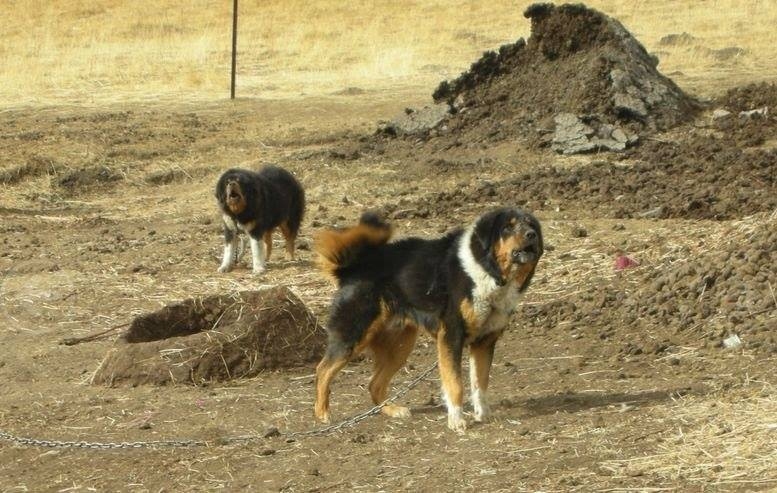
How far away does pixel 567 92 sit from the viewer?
20250mm

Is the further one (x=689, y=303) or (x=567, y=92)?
(x=567, y=92)

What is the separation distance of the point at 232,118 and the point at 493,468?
1911 cm

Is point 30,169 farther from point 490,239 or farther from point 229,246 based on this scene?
point 490,239

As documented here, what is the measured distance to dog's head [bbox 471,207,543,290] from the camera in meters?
8.41

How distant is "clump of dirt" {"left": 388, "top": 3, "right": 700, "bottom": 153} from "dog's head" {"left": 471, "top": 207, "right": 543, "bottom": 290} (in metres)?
10.5

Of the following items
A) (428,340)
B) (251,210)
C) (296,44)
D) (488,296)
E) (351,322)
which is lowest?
(296,44)

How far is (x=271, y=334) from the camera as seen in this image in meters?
10.9

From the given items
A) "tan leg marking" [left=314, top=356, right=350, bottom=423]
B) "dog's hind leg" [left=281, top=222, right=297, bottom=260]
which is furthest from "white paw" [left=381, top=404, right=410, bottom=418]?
"dog's hind leg" [left=281, top=222, right=297, bottom=260]

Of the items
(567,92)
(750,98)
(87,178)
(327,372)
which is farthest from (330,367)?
(87,178)

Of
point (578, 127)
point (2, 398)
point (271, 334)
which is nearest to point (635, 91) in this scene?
point (578, 127)

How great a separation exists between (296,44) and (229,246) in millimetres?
25435

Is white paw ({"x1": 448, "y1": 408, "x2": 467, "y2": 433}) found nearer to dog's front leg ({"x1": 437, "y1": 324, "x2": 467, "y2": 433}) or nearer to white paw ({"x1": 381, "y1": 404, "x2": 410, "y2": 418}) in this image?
dog's front leg ({"x1": 437, "y1": 324, "x2": 467, "y2": 433})

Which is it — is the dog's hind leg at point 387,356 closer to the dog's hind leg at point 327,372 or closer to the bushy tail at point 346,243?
the dog's hind leg at point 327,372

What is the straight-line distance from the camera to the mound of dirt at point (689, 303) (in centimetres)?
1039
